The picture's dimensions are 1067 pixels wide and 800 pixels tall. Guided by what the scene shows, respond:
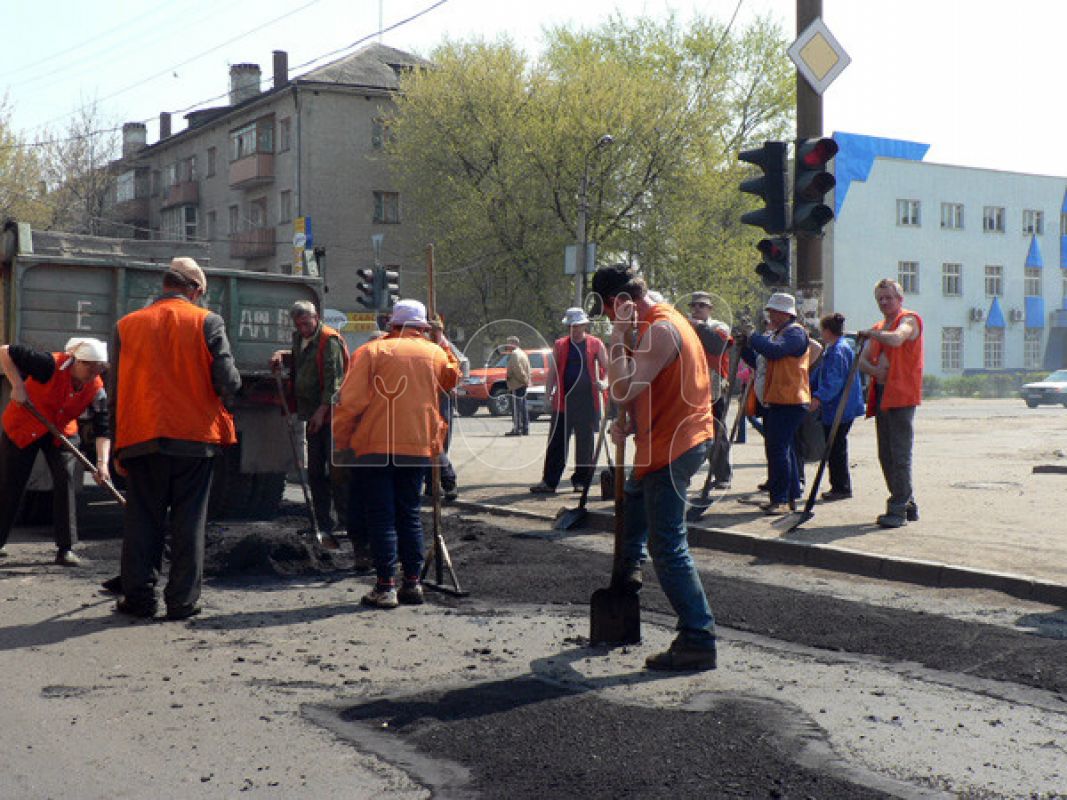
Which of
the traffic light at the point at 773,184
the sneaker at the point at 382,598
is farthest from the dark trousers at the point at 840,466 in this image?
the sneaker at the point at 382,598

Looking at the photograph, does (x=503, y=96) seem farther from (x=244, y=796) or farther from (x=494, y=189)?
(x=244, y=796)

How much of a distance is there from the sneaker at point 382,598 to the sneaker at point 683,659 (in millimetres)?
2059

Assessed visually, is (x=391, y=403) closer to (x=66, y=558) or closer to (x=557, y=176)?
(x=66, y=558)

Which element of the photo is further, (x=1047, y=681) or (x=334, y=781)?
(x=1047, y=681)

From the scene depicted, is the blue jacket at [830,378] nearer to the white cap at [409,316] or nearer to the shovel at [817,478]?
the shovel at [817,478]

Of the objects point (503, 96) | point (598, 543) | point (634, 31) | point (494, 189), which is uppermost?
point (634, 31)

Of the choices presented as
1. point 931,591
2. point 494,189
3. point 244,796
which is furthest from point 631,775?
point 494,189

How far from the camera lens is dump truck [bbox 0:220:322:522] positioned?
10.4m

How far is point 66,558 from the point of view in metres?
8.67

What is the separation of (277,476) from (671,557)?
6.12 m

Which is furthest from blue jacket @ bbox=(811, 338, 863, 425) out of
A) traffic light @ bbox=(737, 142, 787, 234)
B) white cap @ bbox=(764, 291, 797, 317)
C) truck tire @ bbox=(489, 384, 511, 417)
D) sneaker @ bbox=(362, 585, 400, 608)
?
truck tire @ bbox=(489, 384, 511, 417)

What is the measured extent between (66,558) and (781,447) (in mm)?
5653

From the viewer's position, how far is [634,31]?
48500 millimetres

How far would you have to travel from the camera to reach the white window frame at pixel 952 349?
6019cm
